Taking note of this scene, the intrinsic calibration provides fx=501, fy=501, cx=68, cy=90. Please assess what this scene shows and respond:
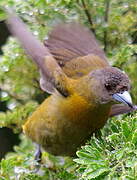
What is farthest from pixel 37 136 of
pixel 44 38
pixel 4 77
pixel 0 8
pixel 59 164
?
pixel 0 8

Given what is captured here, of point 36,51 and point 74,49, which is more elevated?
point 36,51

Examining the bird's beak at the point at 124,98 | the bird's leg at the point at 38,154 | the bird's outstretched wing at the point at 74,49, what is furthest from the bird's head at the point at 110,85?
the bird's leg at the point at 38,154

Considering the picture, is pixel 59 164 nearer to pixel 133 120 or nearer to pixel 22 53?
pixel 22 53

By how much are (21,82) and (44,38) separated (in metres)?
0.22

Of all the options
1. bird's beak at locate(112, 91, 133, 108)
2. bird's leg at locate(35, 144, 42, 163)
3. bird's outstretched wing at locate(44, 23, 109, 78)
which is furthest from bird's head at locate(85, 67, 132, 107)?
bird's leg at locate(35, 144, 42, 163)

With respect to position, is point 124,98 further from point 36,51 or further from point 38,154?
point 38,154

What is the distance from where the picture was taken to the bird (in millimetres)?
2076

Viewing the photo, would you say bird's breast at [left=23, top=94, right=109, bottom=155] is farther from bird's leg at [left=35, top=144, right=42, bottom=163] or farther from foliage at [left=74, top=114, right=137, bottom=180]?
foliage at [left=74, top=114, right=137, bottom=180]

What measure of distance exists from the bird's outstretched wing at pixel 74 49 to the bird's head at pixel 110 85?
0.11m

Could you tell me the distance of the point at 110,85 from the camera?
6.52 ft

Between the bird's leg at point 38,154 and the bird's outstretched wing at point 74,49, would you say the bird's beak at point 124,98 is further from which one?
the bird's leg at point 38,154

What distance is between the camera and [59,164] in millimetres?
2236

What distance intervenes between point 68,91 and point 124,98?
321mm

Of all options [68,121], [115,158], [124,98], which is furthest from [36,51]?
[115,158]
